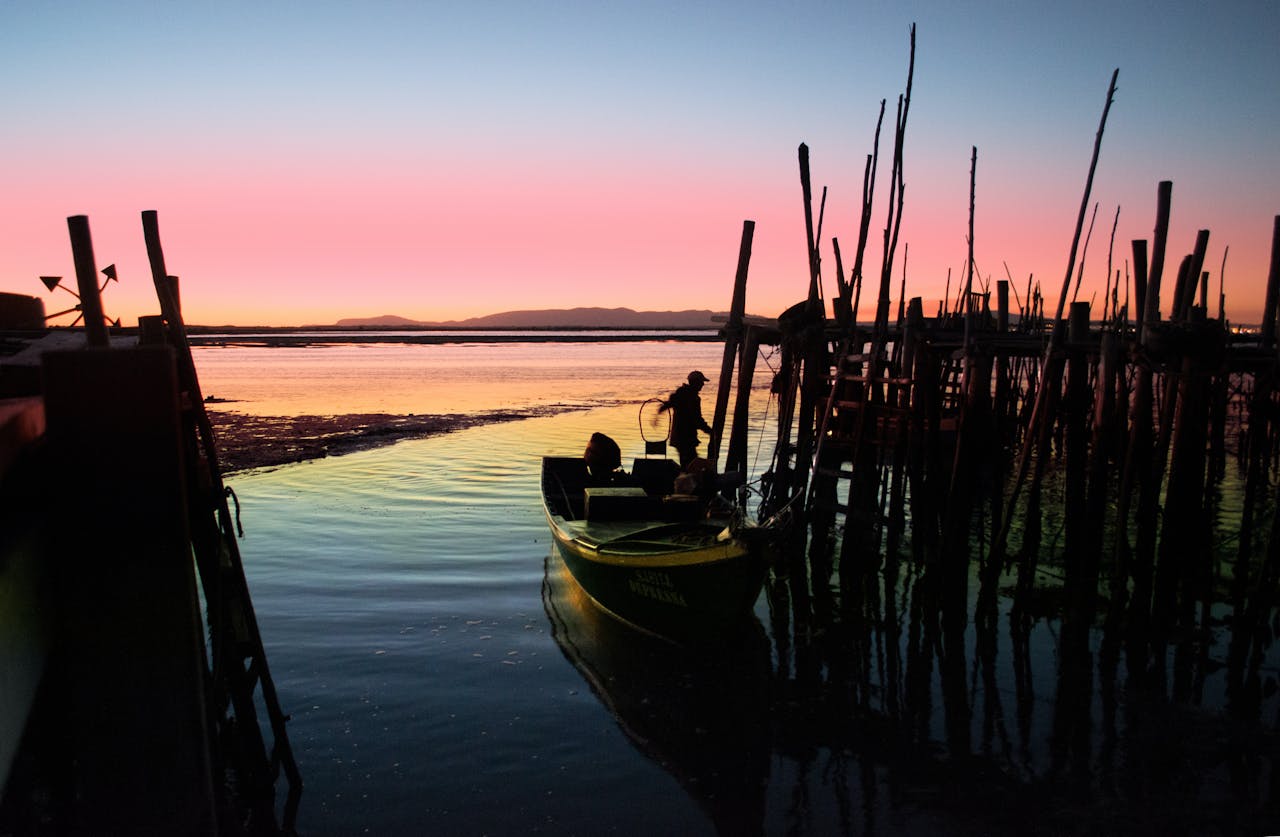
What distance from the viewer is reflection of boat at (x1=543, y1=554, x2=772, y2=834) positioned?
7152 millimetres

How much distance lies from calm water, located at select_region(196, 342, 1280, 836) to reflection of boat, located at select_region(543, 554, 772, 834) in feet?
0.09

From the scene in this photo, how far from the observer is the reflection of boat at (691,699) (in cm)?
715

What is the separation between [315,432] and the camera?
28.3 metres


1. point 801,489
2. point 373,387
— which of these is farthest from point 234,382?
point 801,489

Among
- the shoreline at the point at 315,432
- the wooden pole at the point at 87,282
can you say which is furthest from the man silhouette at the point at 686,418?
the wooden pole at the point at 87,282

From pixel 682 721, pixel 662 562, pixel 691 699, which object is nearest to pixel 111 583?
pixel 682 721

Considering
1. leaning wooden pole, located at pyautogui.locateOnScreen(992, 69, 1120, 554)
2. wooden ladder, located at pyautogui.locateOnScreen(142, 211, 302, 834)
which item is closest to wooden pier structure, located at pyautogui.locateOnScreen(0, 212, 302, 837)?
wooden ladder, located at pyautogui.locateOnScreen(142, 211, 302, 834)

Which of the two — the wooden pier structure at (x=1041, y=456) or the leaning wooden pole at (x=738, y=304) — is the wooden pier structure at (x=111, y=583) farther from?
the leaning wooden pole at (x=738, y=304)

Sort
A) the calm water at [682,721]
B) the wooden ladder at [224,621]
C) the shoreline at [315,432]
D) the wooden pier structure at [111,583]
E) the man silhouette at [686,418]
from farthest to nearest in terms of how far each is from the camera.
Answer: the shoreline at [315,432], the man silhouette at [686,418], the calm water at [682,721], the wooden ladder at [224,621], the wooden pier structure at [111,583]

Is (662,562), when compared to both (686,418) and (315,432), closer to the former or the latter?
(686,418)

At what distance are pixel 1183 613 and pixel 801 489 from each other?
4.96 m

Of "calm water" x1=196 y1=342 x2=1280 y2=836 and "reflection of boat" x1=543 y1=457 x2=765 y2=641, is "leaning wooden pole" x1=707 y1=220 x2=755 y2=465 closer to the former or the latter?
"reflection of boat" x1=543 y1=457 x2=765 y2=641

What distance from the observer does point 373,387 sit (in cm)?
4809

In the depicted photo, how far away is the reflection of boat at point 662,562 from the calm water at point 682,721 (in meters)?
0.41
